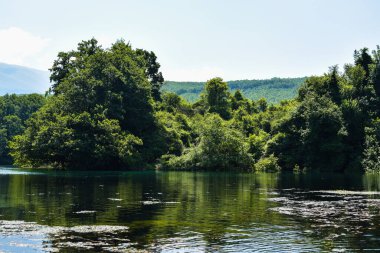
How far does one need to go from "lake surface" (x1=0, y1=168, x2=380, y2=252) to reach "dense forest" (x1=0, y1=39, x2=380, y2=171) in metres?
52.2

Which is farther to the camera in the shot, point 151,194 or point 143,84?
point 143,84

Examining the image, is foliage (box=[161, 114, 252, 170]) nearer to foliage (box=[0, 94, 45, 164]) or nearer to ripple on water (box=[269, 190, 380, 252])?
ripple on water (box=[269, 190, 380, 252])

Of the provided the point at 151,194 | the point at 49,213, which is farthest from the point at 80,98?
the point at 49,213

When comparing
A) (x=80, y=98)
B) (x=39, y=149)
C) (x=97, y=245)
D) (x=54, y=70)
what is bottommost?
(x=97, y=245)

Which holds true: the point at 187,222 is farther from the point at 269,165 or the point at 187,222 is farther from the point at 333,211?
the point at 269,165

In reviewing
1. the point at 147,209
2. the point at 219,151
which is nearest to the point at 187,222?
the point at 147,209

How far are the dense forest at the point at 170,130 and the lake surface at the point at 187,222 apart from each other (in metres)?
52.2

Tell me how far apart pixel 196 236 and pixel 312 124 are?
7874 cm

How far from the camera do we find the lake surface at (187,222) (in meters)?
21.5

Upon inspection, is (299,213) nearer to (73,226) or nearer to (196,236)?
(196,236)

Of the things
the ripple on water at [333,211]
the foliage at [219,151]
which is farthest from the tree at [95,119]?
the ripple on water at [333,211]

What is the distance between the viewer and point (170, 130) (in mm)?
115312

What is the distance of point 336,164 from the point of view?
99375 mm

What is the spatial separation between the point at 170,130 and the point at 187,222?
8733 centimetres
